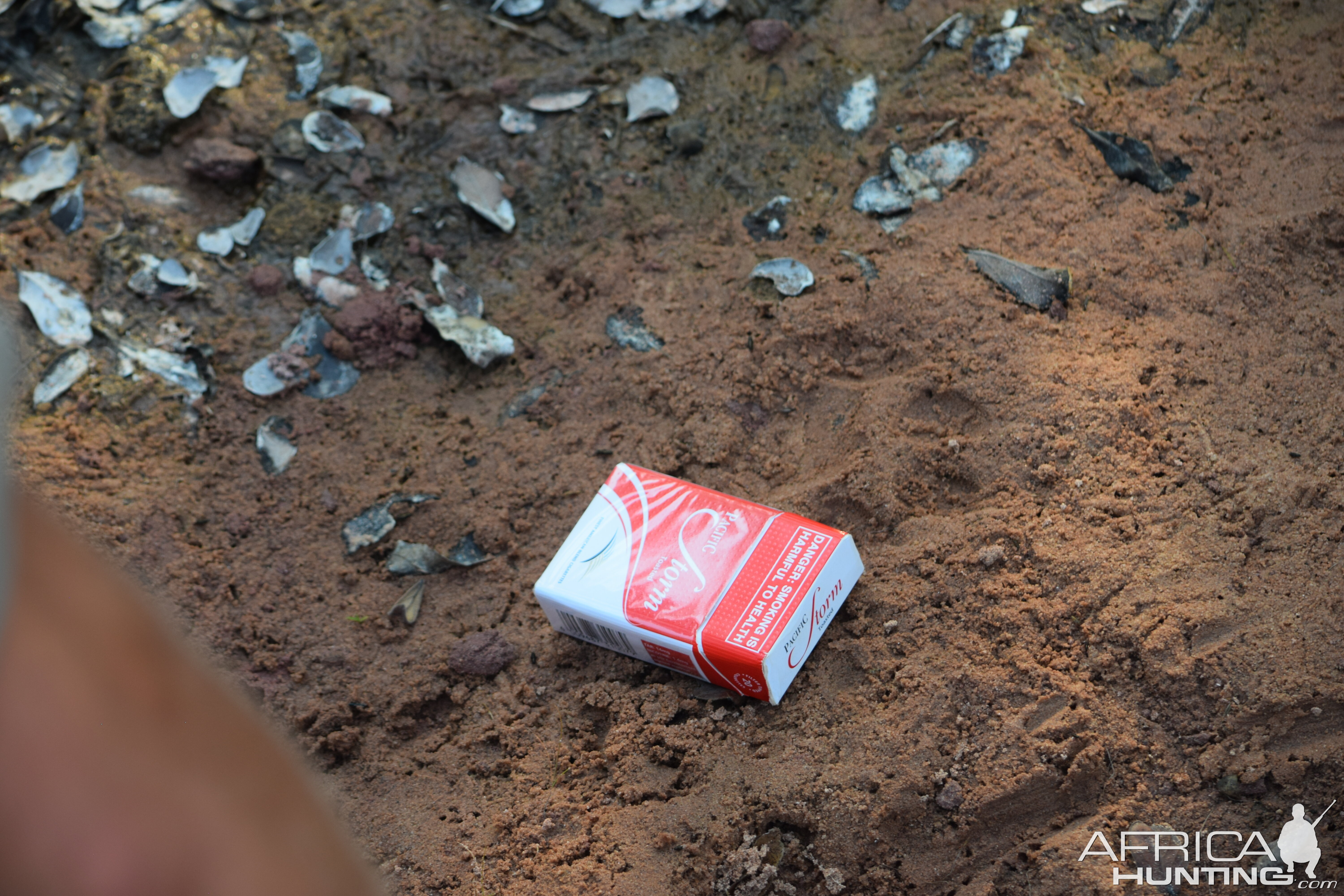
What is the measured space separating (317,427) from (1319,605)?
2.03m

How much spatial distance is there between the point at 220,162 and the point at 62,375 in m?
0.71

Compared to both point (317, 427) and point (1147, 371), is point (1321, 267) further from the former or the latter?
point (317, 427)

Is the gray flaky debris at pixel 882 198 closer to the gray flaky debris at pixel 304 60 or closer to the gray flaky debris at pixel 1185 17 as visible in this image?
the gray flaky debris at pixel 1185 17

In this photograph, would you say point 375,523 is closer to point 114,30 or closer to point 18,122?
point 18,122

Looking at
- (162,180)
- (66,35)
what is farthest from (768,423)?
(66,35)

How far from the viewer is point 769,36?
2.60 m

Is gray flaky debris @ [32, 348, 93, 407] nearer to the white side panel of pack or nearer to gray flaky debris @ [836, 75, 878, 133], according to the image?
the white side panel of pack

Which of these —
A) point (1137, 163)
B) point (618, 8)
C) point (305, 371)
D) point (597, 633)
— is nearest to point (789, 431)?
point (597, 633)

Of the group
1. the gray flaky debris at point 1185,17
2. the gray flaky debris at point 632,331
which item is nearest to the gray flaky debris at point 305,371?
the gray flaky debris at point 632,331

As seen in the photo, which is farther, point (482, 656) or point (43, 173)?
point (43, 173)

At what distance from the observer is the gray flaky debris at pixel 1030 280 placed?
1.99 metres

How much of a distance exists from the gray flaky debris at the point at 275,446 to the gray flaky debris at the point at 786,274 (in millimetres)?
1157

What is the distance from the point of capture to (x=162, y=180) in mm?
2555

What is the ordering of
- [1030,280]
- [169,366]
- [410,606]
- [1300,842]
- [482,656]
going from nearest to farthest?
[1300,842] → [482,656] → [410,606] → [1030,280] → [169,366]
